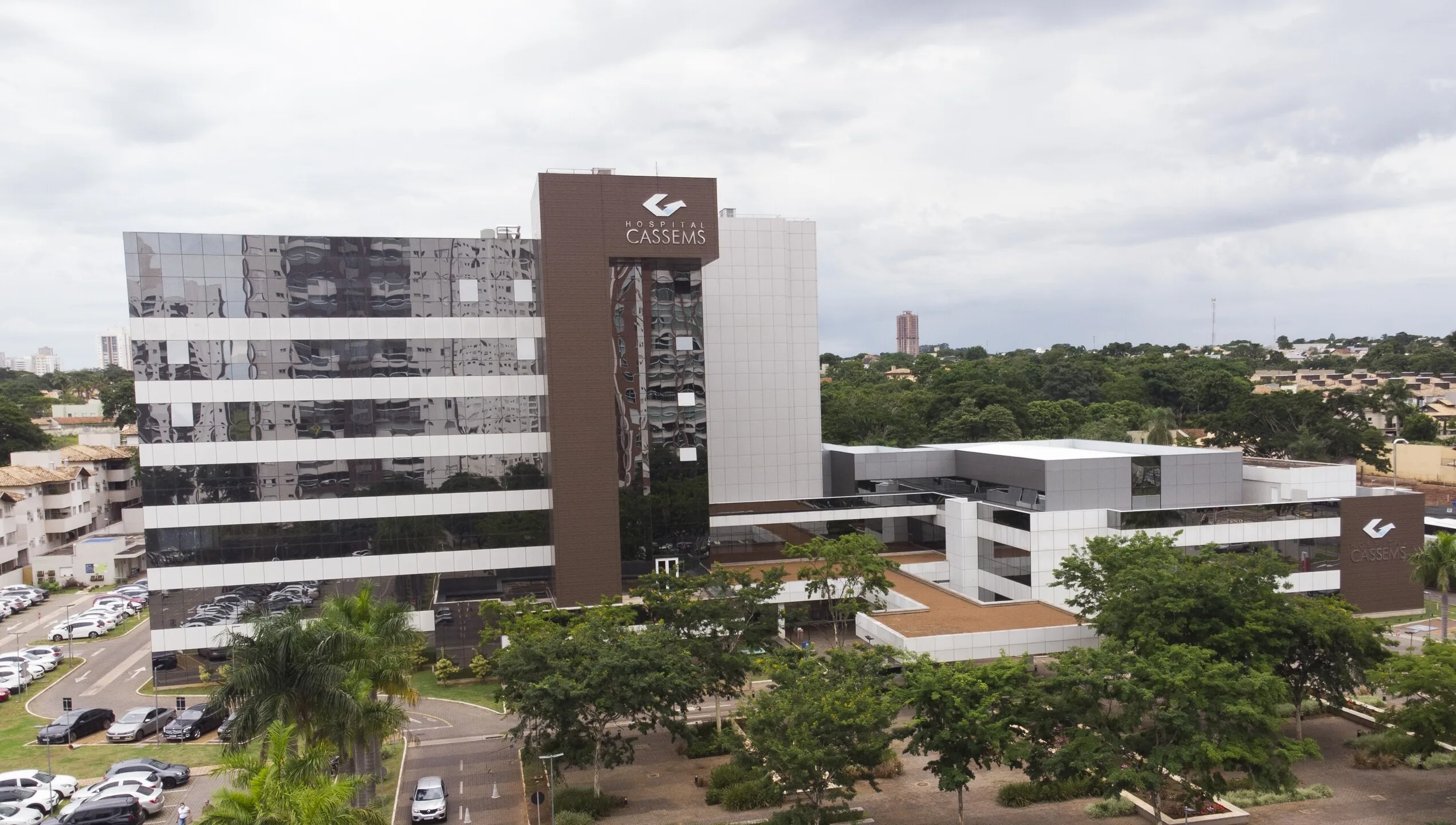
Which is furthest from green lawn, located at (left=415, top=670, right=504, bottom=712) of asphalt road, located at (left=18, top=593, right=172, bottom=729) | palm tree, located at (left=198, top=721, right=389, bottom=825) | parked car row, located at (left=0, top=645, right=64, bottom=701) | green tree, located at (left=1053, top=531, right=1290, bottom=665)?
green tree, located at (left=1053, top=531, right=1290, bottom=665)

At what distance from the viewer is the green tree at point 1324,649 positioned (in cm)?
3425

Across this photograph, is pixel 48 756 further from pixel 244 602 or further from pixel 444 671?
pixel 444 671

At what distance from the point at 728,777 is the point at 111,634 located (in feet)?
159

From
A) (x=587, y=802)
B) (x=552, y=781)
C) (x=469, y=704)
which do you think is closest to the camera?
(x=552, y=781)

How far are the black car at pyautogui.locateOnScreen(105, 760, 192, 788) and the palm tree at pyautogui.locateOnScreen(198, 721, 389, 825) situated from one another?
16784 millimetres

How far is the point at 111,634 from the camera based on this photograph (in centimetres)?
6134

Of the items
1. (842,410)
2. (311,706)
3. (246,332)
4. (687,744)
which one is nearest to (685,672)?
(687,744)

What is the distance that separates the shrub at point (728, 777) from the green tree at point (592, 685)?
281 cm

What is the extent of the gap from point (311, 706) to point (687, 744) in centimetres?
1523

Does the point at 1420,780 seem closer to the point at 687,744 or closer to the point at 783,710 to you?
the point at 783,710

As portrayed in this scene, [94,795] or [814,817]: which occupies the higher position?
[814,817]

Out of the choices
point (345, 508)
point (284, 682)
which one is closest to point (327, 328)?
point (345, 508)

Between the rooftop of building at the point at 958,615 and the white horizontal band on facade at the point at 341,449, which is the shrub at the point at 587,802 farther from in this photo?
the white horizontal band on facade at the point at 341,449

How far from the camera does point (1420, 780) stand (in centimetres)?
3328
